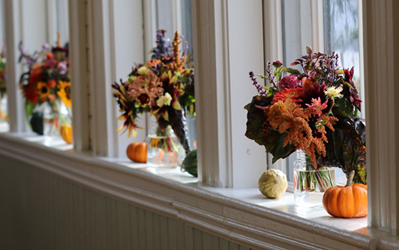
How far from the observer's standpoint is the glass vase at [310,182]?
1.29 metres

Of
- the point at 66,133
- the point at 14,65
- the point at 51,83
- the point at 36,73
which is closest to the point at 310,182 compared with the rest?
the point at 66,133

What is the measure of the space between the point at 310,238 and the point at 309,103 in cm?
35

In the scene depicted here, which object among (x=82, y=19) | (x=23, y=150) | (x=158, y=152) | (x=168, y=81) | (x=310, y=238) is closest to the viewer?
(x=310, y=238)

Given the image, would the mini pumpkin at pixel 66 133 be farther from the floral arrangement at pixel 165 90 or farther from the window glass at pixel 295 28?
the window glass at pixel 295 28

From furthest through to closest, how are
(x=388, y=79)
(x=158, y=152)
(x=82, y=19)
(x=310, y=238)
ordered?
(x=82, y=19), (x=158, y=152), (x=310, y=238), (x=388, y=79)

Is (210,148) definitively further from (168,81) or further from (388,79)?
(388,79)

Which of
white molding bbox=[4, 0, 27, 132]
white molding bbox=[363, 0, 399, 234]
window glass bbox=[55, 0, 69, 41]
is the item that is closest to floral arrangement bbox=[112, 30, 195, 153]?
white molding bbox=[363, 0, 399, 234]

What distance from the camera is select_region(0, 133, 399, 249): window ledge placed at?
110 centimetres

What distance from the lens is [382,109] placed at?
100 centimetres

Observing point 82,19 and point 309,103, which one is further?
point 82,19

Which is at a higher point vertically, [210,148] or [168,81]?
[168,81]

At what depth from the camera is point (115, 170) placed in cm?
207

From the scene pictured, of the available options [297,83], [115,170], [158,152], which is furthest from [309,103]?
[115,170]

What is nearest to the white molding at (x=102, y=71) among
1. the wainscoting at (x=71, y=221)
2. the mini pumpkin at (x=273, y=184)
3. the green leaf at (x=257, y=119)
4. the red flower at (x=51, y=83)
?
the wainscoting at (x=71, y=221)
